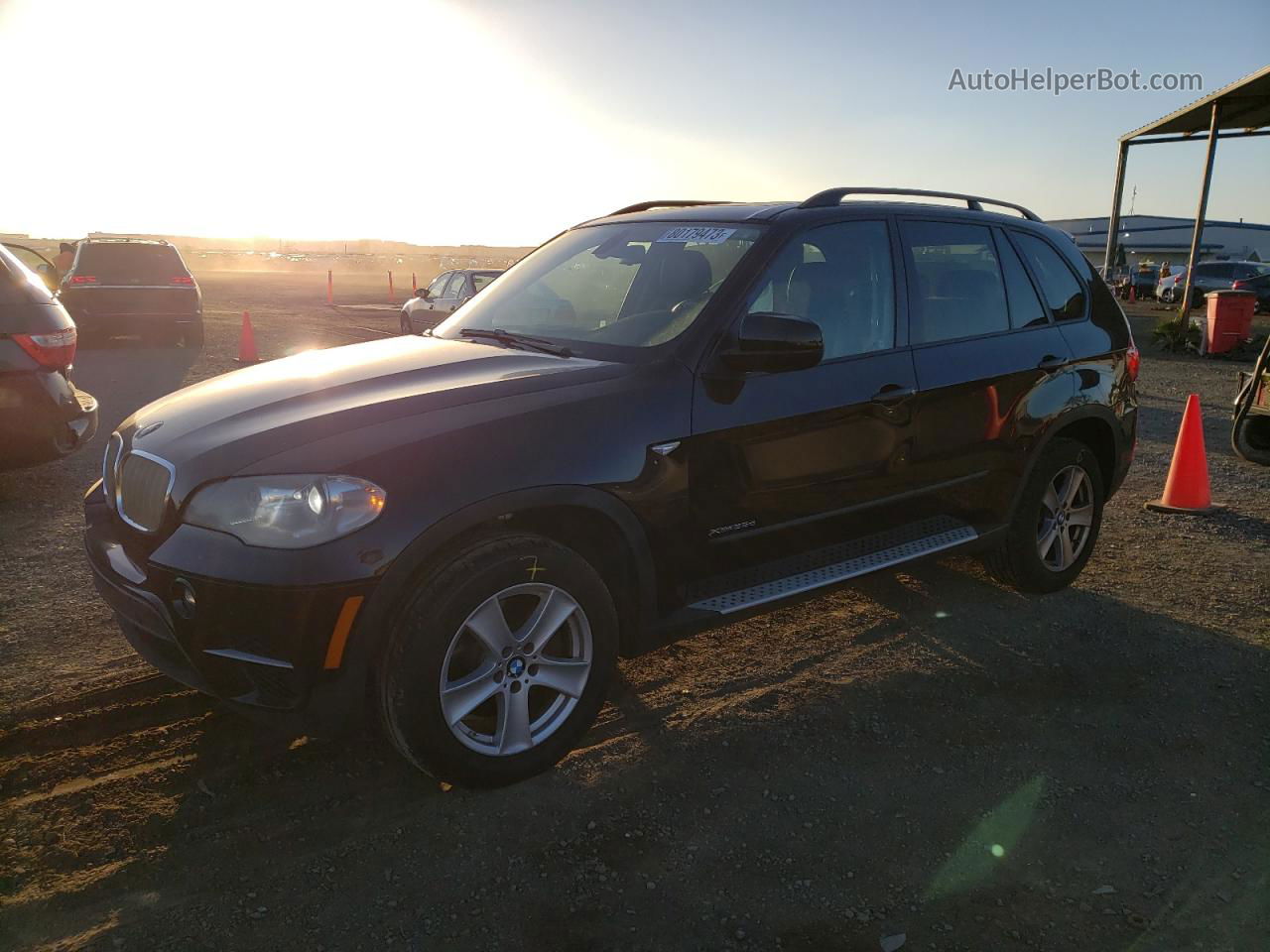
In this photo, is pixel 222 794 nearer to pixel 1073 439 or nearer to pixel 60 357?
pixel 60 357

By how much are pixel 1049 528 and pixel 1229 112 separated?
1602 cm

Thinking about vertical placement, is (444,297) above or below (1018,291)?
below

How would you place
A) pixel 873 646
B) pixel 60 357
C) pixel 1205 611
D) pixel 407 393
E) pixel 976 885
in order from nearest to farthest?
pixel 976 885 → pixel 407 393 → pixel 873 646 → pixel 1205 611 → pixel 60 357

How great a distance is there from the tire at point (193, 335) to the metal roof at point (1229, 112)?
16850 mm

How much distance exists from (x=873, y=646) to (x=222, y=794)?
2.74 m

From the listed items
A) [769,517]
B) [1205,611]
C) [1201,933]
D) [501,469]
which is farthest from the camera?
[1205,611]

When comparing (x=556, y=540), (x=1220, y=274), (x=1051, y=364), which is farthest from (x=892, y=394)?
(x=1220, y=274)

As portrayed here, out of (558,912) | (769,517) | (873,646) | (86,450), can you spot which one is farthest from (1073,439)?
(86,450)

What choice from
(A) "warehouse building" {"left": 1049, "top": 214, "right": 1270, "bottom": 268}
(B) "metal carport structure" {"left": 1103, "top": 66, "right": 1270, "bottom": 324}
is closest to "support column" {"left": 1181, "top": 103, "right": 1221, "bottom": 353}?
(B) "metal carport structure" {"left": 1103, "top": 66, "right": 1270, "bottom": 324}

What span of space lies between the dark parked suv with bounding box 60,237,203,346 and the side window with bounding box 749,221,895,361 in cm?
1350

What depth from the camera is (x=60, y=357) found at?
18.6 ft

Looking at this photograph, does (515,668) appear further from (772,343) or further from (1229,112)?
(1229,112)

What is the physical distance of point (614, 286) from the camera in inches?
161

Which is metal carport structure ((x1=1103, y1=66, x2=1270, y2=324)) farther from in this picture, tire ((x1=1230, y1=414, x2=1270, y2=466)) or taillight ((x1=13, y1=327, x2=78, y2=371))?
taillight ((x1=13, y1=327, x2=78, y2=371))
